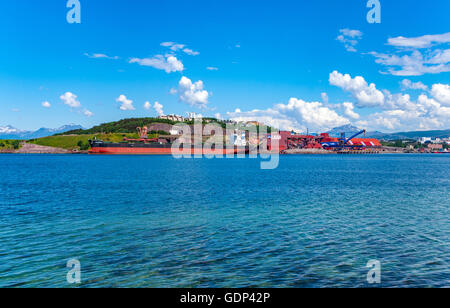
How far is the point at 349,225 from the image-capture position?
20297 mm

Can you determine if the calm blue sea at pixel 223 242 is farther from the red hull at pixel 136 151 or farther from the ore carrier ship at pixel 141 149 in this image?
the red hull at pixel 136 151

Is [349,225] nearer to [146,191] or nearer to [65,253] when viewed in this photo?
[65,253]

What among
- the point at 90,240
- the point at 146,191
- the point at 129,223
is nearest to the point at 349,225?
the point at 129,223

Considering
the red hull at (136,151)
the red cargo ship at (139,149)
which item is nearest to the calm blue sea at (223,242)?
the red cargo ship at (139,149)

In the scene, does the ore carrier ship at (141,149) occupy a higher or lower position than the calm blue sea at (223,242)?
higher

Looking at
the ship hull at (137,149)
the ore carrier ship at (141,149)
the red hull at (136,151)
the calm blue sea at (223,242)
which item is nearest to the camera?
the calm blue sea at (223,242)

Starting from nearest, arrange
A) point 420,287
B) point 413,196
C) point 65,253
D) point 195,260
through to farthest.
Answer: point 420,287 → point 195,260 → point 65,253 → point 413,196

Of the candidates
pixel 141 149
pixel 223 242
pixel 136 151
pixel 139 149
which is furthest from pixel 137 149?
pixel 223 242

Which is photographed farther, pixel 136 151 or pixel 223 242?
pixel 136 151

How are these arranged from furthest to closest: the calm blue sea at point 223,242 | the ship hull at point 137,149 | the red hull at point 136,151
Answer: the red hull at point 136,151, the ship hull at point 137,149, the calm blue sea at point 223,242

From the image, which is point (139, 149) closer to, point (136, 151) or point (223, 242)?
point (136, 151)

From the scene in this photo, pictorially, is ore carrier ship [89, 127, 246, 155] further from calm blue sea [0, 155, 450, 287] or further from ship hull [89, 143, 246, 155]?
calm blue sea [0, 155, 450, 287]

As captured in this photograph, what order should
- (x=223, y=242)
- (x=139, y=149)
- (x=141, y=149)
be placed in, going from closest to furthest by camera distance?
(x=223, y=242)
(x=139, y=149)
(x=141, y=149)
